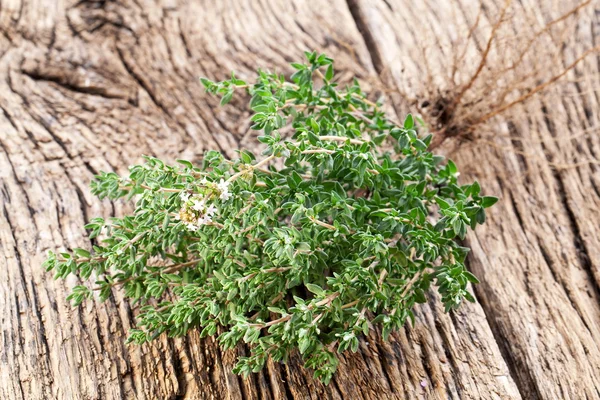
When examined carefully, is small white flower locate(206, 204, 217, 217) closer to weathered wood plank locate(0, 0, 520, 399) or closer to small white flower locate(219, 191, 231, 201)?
small white flower locate(219, 191, 231, 201)

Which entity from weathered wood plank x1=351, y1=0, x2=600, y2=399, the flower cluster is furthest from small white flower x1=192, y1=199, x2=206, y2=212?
weathered wood plank x1=351, y1=0, x2=600, y2=399

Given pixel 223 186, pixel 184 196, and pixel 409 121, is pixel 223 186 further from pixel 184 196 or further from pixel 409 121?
pixel 409 121

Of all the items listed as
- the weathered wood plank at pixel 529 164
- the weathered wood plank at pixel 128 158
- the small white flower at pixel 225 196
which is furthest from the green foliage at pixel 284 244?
the weathered wood plank at pixel 529 164

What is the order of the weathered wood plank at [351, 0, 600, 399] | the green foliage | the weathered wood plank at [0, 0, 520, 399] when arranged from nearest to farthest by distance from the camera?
the green foliage
the weathered wood plank at [0, 0, 520, 399]
the weathered wood plank at [351, 0, 600, 399]

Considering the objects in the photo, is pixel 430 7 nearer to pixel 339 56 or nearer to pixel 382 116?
pixel 339 56

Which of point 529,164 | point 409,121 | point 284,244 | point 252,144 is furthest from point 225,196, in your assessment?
point 529,164

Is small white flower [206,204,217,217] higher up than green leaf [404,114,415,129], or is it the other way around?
green leaf [404,114,415,129]
